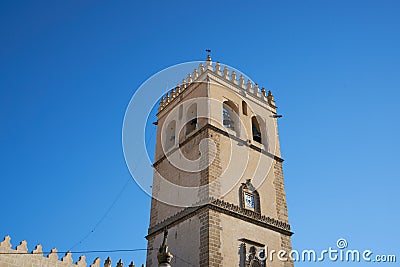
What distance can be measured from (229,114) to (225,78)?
81.0 inches

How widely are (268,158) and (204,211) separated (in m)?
5.90

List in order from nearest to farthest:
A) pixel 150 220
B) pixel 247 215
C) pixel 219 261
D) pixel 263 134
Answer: pixel 219 261
pixel 247 215
pixel 150 220
pixel 263 134

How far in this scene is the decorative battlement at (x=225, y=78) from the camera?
2361 cm

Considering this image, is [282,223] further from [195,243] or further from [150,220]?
[150,220]

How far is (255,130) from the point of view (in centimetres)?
2373

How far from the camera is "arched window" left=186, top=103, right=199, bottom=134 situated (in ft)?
75.3

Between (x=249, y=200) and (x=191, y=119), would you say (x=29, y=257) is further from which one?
(x=191, y=119)

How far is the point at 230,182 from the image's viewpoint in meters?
19.7

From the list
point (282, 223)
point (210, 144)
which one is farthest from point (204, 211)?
point (282, 223)

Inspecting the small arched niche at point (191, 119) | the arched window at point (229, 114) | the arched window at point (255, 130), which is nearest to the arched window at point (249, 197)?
the arched window at point (255, 130)

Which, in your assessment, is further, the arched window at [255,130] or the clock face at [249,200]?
the arched window at [255,130]

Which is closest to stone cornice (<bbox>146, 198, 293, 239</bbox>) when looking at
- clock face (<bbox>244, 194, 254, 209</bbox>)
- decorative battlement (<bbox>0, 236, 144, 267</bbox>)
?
clock face (<bbox>244, 194, 254, 209</bbox>)

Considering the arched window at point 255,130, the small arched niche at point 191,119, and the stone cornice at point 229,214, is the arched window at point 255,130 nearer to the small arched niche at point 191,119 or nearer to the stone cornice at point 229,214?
the small arched niche at point 191,119

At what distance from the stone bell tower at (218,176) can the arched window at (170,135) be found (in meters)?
0.08
